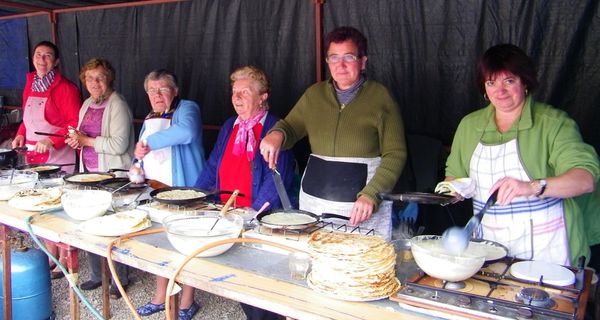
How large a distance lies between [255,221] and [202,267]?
46 cm

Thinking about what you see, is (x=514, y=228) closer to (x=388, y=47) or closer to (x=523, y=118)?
(x=523, y=118)

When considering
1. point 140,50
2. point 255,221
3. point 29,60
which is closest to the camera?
point 255,221

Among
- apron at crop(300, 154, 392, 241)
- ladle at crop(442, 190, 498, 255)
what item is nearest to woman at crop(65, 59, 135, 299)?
apron at crop(300, 154, 392, 241)

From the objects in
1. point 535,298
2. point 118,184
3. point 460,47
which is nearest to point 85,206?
point 118,184

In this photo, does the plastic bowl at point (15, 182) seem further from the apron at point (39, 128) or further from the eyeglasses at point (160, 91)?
the apron at point (39, 128)

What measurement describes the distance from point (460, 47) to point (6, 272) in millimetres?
2820

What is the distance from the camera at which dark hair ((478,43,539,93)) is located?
195 cm

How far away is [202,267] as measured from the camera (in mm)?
1683

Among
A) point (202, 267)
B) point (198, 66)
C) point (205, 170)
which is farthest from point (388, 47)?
point (202, 267)

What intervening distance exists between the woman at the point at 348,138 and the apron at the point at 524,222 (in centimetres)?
46

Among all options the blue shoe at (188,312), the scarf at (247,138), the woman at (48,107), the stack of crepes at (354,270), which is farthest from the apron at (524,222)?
the woman at (48,107)

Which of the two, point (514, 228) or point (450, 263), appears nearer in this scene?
point (450, 263)

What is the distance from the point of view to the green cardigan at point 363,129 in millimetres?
2338

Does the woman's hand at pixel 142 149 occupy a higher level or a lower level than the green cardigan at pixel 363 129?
lower
